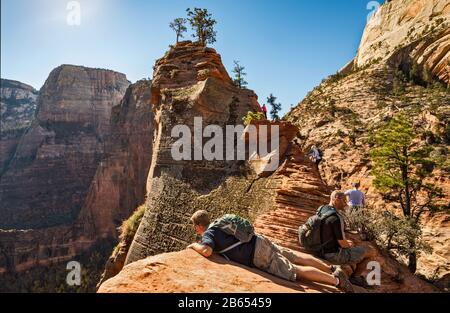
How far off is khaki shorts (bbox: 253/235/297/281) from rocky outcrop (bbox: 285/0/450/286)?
12.5 meters

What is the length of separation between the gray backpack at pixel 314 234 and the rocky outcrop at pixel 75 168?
55.6 m

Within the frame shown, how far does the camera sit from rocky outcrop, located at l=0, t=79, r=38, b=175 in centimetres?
10350

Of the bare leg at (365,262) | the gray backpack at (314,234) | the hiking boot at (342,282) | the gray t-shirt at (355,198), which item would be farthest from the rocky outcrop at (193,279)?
the gray t-shirt at (355,198)

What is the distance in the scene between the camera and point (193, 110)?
51.2ft

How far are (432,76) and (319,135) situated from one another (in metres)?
13.6

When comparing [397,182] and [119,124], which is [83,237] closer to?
[119,124]

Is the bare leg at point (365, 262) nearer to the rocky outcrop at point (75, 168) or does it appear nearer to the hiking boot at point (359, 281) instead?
the hiking boot at point (359, 281)

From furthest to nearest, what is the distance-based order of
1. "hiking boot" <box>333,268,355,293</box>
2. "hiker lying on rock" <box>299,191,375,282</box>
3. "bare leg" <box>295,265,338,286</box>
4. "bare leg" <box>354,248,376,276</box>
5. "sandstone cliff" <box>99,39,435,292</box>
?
"bare leg" <box>354,248,376,276</box> < "hiker lying on rock" <box>299,191,375,282</box> < "hiking boot" <box>333,268,355,293</box> < "bare leg" <box>295,265,338,286</box> < "sandstone cliff" <box>99,39,435,292</box>

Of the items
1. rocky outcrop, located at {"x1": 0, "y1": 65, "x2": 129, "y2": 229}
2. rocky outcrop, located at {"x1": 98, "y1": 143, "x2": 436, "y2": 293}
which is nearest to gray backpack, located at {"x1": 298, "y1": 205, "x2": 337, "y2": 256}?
rocky outcrop, located at {"x1": 98, "y1": 143, "x2": 436, "y2": 293}

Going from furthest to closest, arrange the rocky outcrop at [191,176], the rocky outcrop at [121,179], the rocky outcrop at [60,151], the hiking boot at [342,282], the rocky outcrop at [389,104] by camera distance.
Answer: the rocky outcrop at [60,151], the rocky outcrop at [121,179], the rocky outcrop at [389,104], the rocky outcrop at [191,176], the hiking boot at [342,282]

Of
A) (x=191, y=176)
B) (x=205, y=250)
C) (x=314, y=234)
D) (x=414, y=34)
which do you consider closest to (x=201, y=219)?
(x=205, y=250)

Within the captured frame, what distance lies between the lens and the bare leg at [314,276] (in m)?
5.44

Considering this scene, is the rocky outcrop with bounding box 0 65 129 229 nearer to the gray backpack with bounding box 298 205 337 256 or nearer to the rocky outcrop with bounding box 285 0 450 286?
the rocky outcrop with bounding box 285 0 450 286

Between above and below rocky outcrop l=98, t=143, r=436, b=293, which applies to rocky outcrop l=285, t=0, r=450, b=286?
above
